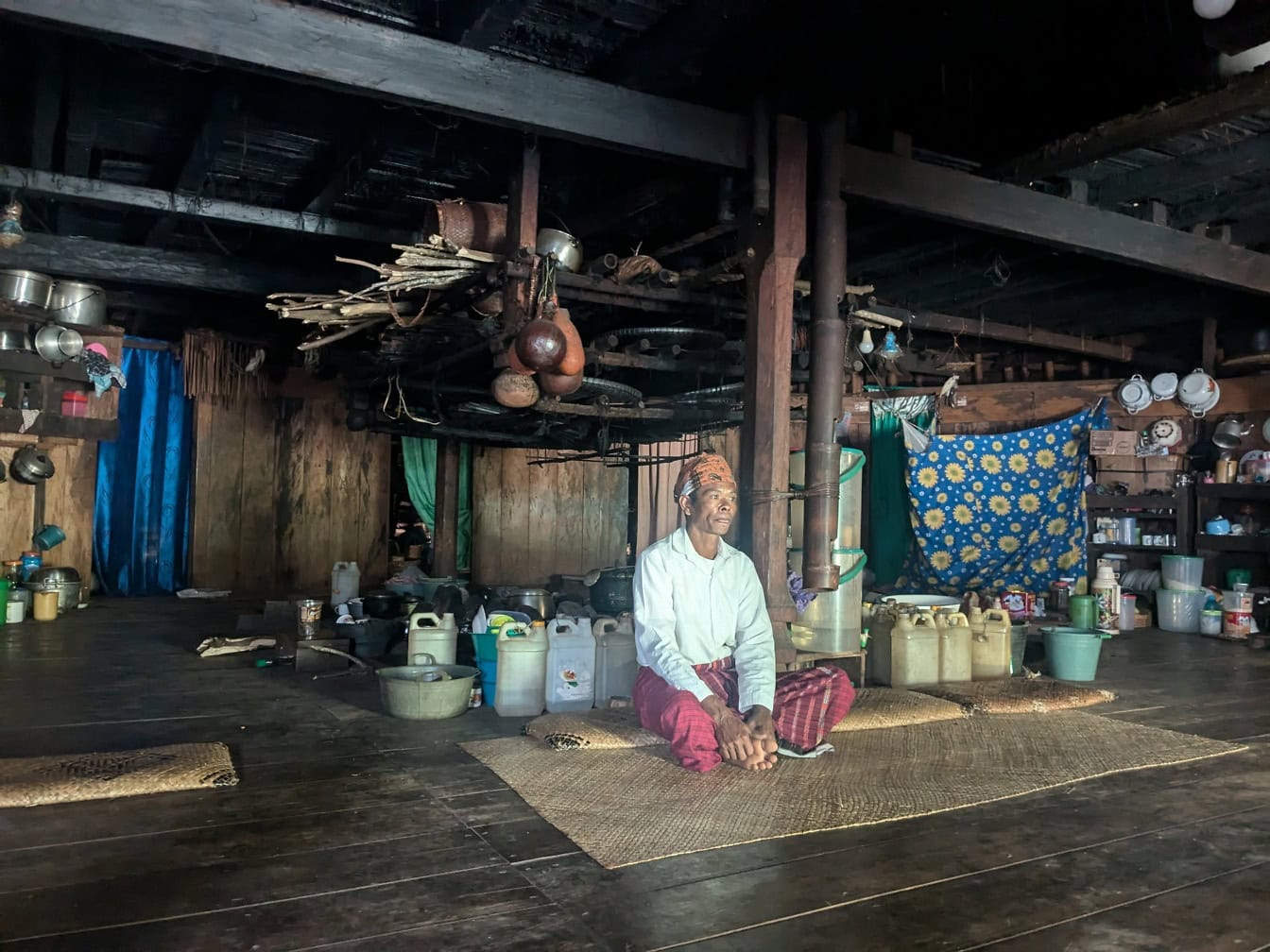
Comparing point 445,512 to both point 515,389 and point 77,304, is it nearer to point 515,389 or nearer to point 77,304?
point 77,304

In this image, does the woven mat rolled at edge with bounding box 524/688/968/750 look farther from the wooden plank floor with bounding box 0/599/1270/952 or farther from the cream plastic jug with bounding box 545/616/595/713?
→ the wooden plank floor with bounding box 0/599/1270/952

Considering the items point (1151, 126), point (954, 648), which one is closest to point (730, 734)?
point (954, 648)

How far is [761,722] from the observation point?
11.8ft

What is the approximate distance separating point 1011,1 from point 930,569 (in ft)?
21.3

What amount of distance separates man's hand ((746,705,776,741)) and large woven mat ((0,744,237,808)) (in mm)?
1948

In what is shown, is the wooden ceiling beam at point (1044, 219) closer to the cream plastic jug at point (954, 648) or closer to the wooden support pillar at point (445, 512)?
the cream plastic jug at point (954, 648)

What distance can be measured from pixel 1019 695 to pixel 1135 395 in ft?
17.9

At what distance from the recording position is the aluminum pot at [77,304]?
7.34 m

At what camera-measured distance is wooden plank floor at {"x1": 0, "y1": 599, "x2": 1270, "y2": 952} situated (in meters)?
2.20

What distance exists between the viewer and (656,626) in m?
3.73

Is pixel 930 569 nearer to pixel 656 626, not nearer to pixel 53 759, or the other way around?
pixel 656 626

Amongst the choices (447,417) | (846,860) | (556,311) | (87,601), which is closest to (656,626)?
(846,860)

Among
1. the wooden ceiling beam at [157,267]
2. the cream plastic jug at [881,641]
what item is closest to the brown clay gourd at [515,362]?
the cream plastic jug at [881,641]

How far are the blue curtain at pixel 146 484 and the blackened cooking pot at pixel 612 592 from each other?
5.26 meters
